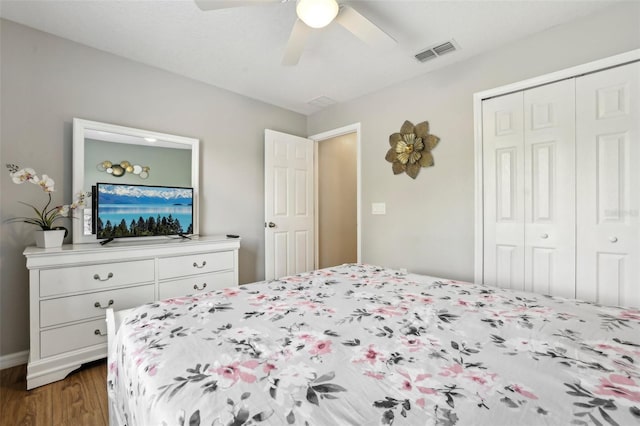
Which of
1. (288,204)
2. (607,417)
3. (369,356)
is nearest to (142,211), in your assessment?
(288,204)

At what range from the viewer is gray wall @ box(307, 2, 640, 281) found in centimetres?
203

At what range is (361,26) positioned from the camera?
1787 millimetres

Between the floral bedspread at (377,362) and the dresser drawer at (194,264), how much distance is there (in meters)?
1.18

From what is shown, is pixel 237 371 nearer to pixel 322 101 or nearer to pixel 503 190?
pixel 503 190

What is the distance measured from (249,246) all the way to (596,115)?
3246mm

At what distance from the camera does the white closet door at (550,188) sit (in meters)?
2.08

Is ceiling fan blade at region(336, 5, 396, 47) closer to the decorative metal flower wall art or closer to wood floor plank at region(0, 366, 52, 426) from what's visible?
the decorative metal flower wall art

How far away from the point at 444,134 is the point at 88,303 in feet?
10.5

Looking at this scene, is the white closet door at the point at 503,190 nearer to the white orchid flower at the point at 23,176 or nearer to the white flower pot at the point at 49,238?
the white flower pot at the point at 49,238

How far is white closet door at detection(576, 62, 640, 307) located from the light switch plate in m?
1.58

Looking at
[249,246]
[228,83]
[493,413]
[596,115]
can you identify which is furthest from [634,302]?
[228,83]

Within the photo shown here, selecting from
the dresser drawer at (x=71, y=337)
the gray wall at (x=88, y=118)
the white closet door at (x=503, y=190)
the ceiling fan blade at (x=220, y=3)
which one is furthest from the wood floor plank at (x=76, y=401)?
the white closet door at (x=503, y=190)

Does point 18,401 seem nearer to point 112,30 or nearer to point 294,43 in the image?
point 112,30

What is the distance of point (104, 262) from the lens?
2.10 meters
